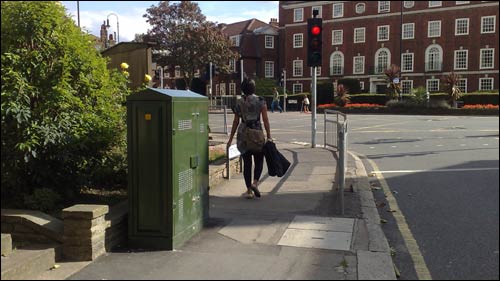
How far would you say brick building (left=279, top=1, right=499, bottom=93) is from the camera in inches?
2084

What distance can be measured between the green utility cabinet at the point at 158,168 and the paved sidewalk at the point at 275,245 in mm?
209

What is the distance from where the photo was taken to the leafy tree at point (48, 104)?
4.99 meters

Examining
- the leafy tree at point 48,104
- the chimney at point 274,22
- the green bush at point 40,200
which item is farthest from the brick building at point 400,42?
the green bush at point 40,200

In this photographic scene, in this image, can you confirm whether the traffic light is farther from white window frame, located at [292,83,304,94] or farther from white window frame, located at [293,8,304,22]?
white window frame, located at [293,8,304,22]

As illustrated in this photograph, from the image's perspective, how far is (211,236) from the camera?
209 inches

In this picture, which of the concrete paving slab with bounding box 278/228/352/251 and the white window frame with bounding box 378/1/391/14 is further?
the white window frame with bounding box 378/1/391/14

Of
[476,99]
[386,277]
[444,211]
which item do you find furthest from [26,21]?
[476,99]

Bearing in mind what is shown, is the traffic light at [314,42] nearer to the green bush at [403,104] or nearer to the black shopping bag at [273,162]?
the black shopping bag at [273,162]

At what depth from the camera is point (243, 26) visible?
7319 cm

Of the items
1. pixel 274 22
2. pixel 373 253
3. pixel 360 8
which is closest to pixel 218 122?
pixel 373 253

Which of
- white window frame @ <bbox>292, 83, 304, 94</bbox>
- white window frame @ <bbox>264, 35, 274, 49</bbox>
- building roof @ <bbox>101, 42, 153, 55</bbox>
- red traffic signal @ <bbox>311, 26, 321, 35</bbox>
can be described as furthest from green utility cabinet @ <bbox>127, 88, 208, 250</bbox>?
white window frame @ <bbox>264, 35, 274, 49</bbox>

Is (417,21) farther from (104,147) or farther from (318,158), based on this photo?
(104,147)

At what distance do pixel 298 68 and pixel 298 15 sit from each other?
6.65 m

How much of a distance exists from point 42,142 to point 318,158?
7.31 meters
